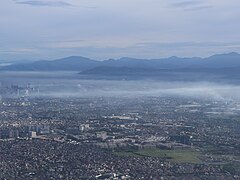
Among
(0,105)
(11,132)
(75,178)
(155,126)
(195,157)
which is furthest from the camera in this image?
(0,105)

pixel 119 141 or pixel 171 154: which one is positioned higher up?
pixel 119 141

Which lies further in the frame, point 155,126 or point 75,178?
point 155,126

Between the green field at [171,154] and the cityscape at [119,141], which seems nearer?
the cityscape at [119,141]

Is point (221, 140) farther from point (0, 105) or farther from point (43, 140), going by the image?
point (0, 105)

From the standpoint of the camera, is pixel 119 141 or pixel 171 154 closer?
pixel 171 154

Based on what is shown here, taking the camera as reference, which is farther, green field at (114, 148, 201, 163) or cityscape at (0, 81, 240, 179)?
green field at (114, 148, 201, 163)

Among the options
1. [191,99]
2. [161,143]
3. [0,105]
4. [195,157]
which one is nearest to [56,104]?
[0,105]

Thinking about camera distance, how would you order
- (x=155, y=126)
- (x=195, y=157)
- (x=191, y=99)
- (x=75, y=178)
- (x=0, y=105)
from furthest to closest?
(x=191, y=99), (x=0, y=105), (x=155, y=126), (x=195, y=157), (x=75, y=178)
